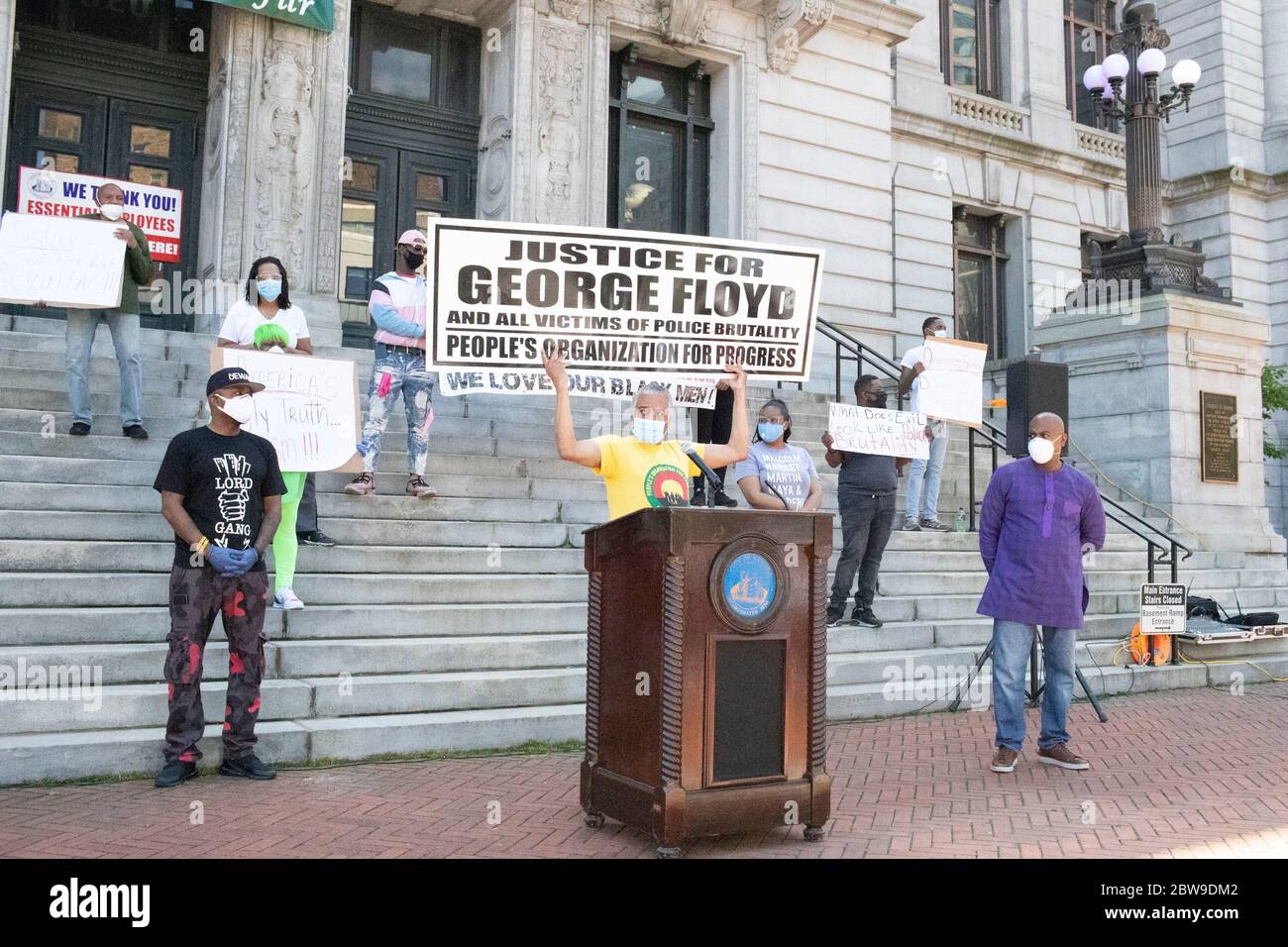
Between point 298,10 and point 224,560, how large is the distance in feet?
32.0

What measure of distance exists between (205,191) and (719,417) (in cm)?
778

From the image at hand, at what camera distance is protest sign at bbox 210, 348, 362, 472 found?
7367 mm

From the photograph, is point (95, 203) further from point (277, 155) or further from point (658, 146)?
point (658, 146)

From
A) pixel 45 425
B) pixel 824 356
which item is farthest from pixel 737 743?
pixel 824 356

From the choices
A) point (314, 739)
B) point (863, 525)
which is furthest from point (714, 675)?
point (863, 525)

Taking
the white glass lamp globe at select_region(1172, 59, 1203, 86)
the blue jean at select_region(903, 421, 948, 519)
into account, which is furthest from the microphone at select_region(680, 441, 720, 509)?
the white glass lamp globe at select_region(1172, 59, 1203, 86)

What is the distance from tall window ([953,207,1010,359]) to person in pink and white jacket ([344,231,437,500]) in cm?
1559

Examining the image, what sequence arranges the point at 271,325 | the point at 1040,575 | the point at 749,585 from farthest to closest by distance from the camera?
1. the point at 271,325
2. the point at 1040,575
3. the point at 749,585

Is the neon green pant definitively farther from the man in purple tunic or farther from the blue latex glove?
the man in purple tunic

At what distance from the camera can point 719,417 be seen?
979cm

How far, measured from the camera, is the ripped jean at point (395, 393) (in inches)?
340

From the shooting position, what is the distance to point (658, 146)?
17203 millimetres

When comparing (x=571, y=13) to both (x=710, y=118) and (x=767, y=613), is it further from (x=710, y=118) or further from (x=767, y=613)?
(x=767, y=613)

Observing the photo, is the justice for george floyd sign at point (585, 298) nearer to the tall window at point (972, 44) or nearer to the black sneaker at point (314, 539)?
the black sneaker at point (314, 539)
